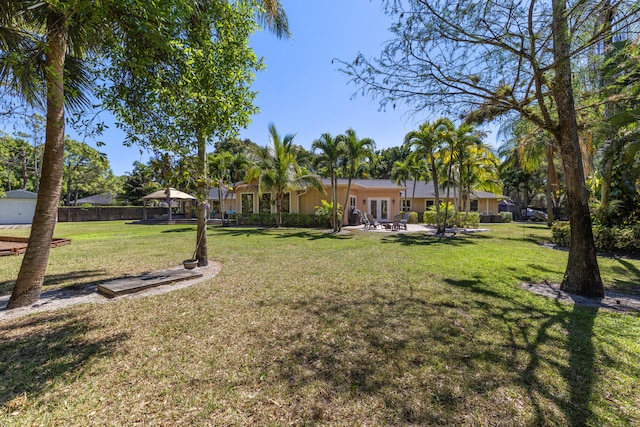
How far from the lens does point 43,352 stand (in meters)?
2.90

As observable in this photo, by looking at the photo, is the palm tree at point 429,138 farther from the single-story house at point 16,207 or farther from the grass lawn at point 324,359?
the single-story house at point 16,207

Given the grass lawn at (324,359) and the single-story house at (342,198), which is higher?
the single-story house at (342,198)

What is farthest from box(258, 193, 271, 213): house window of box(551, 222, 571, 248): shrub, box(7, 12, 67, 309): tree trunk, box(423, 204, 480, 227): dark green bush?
box(551, 222, 571, 248): shrub

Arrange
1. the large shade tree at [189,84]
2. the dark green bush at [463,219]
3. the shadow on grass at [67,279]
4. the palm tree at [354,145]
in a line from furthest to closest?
1. the dark green bush at [463,219]
2. the palm tree at [354,145]
3. the shadow on grass at [67,279]
4. the large shade tree at [189,84]

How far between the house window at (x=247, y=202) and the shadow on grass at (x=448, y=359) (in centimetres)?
1854

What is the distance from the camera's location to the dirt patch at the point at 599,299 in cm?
437

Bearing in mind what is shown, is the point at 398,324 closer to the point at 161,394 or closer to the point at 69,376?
the point at 161,394

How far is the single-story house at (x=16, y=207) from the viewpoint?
79.5 feet

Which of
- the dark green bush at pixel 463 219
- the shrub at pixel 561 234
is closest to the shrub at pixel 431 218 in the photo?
the dark green bush at pixel 463 219

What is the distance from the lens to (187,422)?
6.50 ft

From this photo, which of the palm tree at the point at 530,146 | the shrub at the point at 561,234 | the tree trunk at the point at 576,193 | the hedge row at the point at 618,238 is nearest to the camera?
the tree trunk at the point at 576,193

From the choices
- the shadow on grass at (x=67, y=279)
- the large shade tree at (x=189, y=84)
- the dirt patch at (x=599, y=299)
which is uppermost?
the large shade tree at (x=189, y=84)

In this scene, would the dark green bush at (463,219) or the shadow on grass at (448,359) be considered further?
the dark green bush at (463,219)

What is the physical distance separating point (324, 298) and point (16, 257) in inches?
387
